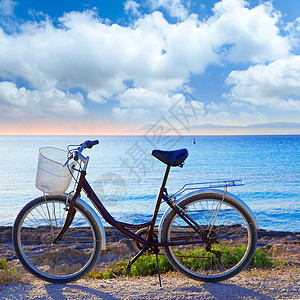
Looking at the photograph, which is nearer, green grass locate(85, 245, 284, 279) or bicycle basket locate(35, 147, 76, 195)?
bicycle basket locate(35, 147, 76, 195)

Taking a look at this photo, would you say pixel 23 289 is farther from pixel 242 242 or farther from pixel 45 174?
pixel 242 242

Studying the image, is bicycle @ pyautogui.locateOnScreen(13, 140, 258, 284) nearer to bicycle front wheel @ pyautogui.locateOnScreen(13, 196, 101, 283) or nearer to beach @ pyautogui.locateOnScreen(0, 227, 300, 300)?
bicycle front wheel @ pyautogui.locateOnScreen(13, 196, 101, 283)

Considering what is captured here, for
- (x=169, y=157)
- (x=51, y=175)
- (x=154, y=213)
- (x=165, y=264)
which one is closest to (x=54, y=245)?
(x=51, y=175)

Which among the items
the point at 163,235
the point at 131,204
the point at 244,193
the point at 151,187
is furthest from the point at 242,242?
the point at 151,187

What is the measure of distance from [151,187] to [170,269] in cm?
1586

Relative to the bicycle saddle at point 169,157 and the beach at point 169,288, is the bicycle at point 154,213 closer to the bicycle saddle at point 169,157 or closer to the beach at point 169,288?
the bicycle saddle at point 169,157

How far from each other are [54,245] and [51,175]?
3.28 feet

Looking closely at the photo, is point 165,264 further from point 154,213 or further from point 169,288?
point 154,213

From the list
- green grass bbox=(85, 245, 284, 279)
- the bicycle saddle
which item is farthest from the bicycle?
green grass bbox=(85, 245, 284, 279)

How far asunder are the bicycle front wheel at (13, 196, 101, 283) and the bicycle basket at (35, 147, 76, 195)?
0.22 meters

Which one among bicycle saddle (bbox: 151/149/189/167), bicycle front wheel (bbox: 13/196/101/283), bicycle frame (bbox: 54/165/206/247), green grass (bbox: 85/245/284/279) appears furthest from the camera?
green grass (bbox: 85/245/284/279)

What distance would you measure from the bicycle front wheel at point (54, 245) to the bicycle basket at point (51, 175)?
22 centimetres

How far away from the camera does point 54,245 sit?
144 inches

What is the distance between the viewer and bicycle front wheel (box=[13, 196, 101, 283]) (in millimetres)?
3344
